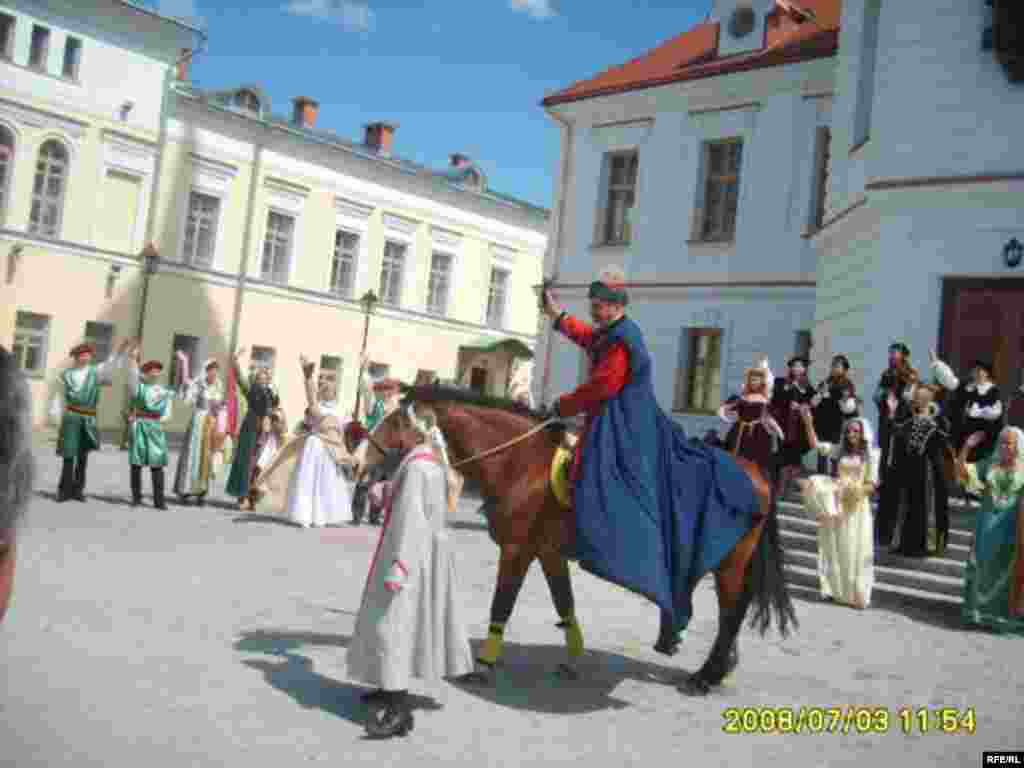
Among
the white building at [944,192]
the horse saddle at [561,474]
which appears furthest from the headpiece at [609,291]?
the white building at [944,192]

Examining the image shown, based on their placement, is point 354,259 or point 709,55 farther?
point 354,259

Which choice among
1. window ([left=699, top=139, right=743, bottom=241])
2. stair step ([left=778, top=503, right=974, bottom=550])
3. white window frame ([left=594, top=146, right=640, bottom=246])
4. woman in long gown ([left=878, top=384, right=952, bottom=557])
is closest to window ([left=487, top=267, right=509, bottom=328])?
white window frame ([left=594, top=146, right=640, bottom=246])

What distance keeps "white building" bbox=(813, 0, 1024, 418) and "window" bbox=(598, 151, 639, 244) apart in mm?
8852

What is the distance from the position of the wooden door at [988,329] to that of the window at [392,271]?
24.4 metres

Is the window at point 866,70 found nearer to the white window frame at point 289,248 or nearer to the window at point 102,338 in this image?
the white window frame at point 289,248

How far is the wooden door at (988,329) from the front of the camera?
13.6 m

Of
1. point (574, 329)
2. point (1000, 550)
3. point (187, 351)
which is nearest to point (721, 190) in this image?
point (1000, 550)

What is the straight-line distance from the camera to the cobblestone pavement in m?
4.76

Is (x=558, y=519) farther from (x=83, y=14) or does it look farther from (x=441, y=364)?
(x=441, y=364)

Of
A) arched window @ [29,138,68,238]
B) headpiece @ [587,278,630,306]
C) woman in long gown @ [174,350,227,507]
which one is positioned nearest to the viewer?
headpiece @ [587,278,630,306]

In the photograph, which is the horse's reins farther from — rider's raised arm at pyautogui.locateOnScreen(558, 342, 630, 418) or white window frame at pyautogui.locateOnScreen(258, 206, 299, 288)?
white window frame at pyautogui.locateOnScreen(258, 206, 299, 288)

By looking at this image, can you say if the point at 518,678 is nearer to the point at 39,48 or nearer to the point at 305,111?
the point at 39,48

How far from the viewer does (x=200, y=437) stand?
13.8 meters

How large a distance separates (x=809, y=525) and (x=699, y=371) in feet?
32.1
